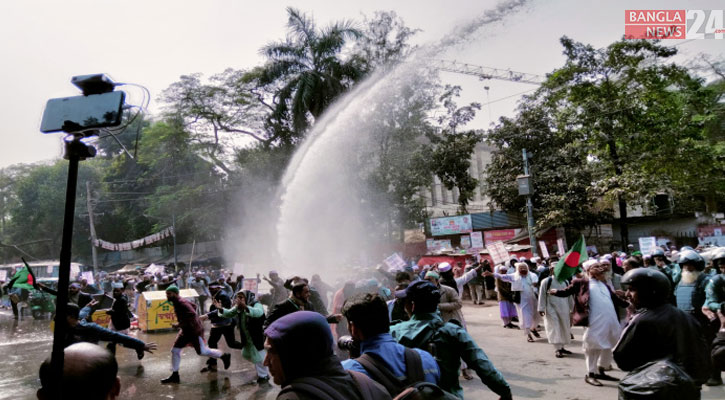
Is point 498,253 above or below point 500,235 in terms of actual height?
below

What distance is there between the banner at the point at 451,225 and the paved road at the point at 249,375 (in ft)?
58.7

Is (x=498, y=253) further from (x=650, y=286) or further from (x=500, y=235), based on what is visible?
(x=500, y=235)

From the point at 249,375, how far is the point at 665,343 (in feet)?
22.1

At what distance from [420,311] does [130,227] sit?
49632mm

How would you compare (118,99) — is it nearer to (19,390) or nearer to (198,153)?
(19,390)

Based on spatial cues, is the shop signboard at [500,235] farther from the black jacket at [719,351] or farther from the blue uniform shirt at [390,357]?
the blue uniform shirt at [390,357]

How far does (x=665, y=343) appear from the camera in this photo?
9.52ft

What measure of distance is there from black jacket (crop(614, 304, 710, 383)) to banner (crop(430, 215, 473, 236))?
87.3 feet

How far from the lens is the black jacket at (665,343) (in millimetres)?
2896

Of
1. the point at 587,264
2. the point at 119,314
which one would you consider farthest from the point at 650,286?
the point at 119,314

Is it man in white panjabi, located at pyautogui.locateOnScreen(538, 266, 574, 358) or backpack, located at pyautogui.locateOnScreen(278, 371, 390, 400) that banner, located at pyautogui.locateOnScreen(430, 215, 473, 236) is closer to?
man in white panjabi, located at pyautogui.locateOnScreen(538, 266, 574, 358)

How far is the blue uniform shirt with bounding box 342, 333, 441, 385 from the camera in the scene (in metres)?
2.49

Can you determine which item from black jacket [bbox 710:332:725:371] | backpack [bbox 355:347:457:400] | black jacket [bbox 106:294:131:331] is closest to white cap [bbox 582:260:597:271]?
black jacket [bbox 710:332:725:371]

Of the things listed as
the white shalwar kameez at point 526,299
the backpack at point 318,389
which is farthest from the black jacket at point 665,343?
the white shalwar kameez at point 526,299
